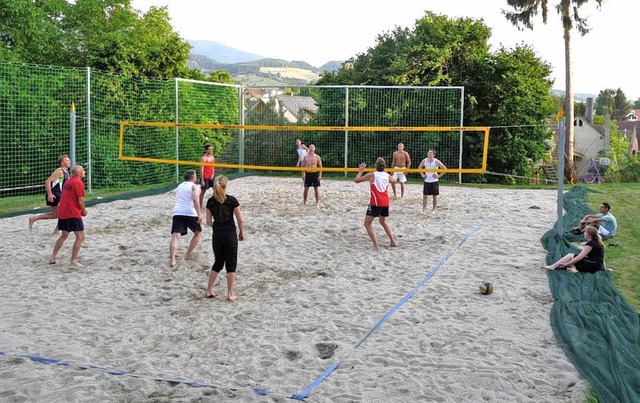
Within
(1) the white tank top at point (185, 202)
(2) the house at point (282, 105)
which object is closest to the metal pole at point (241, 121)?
(2) the house at point (282, 105)

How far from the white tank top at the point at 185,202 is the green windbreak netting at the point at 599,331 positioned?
4679mm

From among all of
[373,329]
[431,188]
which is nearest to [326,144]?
[431,188]

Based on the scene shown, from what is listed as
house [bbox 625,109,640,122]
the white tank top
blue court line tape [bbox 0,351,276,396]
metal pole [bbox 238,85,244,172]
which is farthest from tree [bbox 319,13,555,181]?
house [bbox 625,109,640,122]

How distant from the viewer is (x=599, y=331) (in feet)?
20.6

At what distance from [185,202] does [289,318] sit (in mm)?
2931

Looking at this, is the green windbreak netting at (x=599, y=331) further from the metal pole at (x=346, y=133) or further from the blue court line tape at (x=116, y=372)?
the metal pole at (x=346, y=133)

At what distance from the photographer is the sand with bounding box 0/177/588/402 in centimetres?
525

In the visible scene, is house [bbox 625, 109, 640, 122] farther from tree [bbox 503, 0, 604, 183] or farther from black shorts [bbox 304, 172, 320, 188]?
black shorts [bbox 304, 172, 320, 188]

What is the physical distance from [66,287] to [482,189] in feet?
42.9

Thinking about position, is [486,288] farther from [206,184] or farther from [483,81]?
[483,81]

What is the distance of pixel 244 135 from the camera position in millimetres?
21797

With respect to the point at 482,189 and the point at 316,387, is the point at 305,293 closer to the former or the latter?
the point at 316,387

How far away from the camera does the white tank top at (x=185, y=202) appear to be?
916 centimetres

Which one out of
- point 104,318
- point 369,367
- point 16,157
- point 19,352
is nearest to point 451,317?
point 369,367
